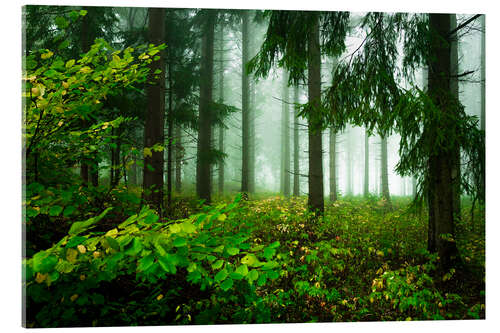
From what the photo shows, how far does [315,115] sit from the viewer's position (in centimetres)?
283

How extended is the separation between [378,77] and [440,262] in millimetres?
1914

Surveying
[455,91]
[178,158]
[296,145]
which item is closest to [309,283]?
[178,158]

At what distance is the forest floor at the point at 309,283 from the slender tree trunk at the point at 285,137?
2.49 ft

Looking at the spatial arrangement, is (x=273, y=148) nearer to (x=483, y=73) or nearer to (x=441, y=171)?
(x=441, y=171)

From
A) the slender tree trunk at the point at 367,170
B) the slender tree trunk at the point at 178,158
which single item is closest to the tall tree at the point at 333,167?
→ the slender tree trunk at the point at 367,170

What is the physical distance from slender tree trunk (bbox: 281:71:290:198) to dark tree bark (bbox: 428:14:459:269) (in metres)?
1.43

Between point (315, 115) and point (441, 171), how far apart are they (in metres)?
1.38

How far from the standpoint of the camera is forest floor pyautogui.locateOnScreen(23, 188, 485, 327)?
2020mm

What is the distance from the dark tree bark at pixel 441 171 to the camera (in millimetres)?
2545

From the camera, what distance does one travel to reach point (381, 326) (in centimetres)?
231

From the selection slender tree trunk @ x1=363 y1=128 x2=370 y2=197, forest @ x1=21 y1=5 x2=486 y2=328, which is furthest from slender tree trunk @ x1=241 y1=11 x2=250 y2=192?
slender tree trunk @ x1=363 y1=128 x2=370 y2=197

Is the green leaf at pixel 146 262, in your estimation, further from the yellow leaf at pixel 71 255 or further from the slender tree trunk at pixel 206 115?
the slender tree trunk at pixel 206 115
